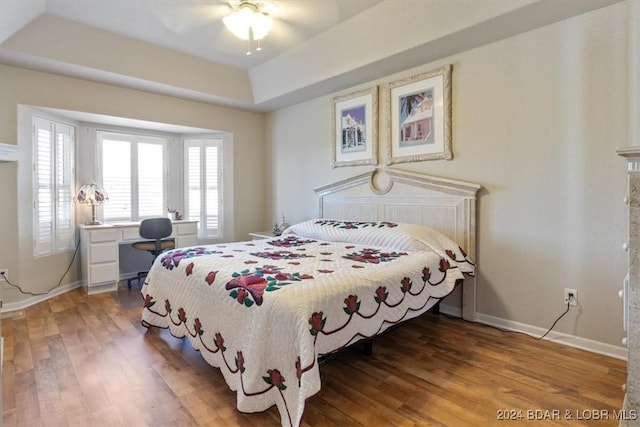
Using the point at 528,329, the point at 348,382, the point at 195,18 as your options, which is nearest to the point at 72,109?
the point at 195,18

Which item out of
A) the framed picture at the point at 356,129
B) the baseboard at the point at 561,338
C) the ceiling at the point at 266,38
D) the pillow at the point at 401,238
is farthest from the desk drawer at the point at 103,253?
the baseboard at the point at 561,338

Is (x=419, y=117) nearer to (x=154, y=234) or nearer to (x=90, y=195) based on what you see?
(x=154, y=234)

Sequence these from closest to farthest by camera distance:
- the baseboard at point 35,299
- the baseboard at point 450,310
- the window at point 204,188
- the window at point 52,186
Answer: the baseboard at point 450,310, the baseboard at point 35,299, the window at point 52,186, the window at point 204,188

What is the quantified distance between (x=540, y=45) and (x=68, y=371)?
157 inches

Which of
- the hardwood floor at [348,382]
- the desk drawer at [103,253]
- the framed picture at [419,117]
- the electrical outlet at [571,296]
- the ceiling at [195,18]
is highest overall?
the ceiling at [195,18]

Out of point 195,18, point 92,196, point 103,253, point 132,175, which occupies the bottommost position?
point 103,253

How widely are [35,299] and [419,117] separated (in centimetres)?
437

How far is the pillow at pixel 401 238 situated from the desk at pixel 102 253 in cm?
254

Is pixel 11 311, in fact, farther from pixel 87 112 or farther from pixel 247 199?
pixel 247 199

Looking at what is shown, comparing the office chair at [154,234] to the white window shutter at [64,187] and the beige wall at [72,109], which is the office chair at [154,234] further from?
the beige wall at [72,109]

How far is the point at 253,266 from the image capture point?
2125mm

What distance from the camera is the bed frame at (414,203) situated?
287cm

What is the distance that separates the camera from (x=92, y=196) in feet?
13.0

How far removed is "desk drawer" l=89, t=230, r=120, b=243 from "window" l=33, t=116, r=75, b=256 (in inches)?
16.6
